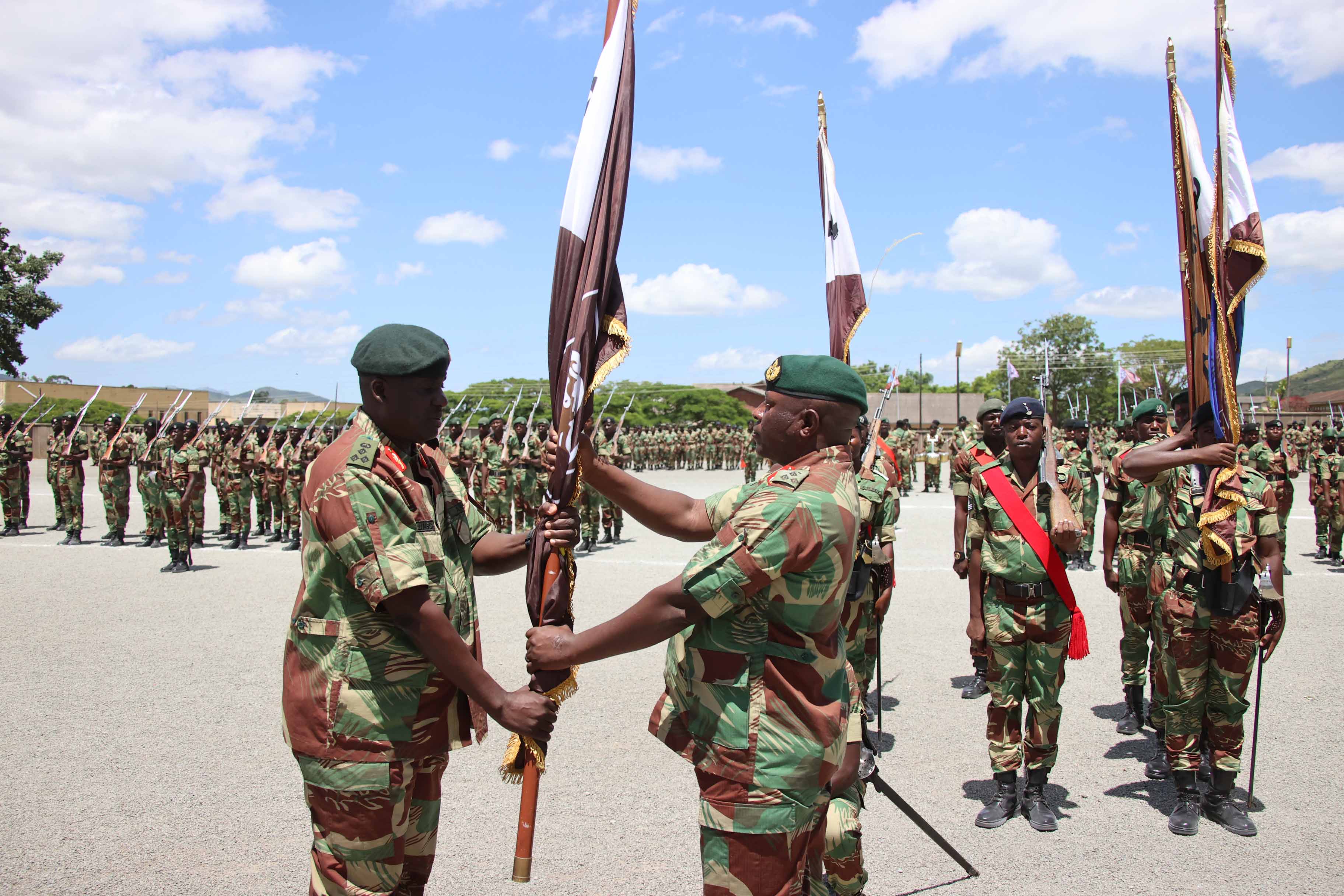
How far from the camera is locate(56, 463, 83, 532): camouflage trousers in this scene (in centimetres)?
1555

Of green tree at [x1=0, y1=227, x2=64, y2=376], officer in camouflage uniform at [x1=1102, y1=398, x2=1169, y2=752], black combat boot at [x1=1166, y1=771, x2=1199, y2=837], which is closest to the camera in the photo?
black combat boot at [x1=1166, y1=771, x2=1199, y2=837]

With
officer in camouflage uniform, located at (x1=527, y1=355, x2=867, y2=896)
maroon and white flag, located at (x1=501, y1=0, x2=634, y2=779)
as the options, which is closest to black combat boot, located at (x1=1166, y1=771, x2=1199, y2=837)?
officer in camouflage uniform, located at (x1=527, y1=355, x2=867, y2=896)

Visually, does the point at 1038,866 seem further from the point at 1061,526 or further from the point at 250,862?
the point at 250,862

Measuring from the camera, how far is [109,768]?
505 centimetres

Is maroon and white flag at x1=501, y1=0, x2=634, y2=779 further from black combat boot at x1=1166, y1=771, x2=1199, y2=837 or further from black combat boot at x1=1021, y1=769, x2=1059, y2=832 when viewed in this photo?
black combat boot at x1=1166, y1=771, x2=1199, y2=837

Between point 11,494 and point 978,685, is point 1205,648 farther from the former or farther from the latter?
point 11,494

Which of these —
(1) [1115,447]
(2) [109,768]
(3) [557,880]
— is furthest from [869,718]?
(1) [1115,447]

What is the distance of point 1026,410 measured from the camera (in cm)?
505

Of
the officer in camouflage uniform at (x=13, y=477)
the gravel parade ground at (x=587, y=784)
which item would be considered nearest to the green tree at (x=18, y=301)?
the officer in camouflage uniform at (x=13, y=477)

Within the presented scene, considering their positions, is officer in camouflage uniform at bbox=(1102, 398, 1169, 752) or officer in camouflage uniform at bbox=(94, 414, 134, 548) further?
officer in camouflage uniform at bbox=(94, 414, 134, 548)

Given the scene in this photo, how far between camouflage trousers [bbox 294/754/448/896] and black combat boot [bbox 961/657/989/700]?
16.8 ft

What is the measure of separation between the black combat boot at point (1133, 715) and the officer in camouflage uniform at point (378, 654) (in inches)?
201

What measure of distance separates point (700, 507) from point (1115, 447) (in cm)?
1161

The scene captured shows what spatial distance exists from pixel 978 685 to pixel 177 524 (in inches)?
443
